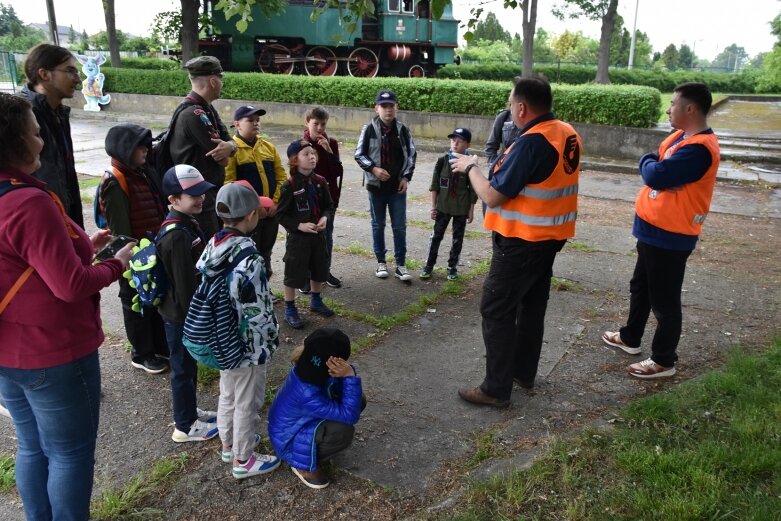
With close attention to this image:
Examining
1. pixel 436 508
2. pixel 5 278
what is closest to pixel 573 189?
pixel 436 508

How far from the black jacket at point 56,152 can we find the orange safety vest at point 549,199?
2.52m

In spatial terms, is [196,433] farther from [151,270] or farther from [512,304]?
[512,304]

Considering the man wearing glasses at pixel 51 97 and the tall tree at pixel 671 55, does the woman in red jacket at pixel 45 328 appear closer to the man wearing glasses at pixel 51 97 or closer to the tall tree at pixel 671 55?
the man wearing glasses at pixel 51 97

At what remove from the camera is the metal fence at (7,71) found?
25000mm

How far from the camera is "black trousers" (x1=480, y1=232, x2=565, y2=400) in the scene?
3.45 m

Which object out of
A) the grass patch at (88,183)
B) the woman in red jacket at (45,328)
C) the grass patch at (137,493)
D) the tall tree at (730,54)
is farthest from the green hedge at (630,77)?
the tall tree at (730,54)

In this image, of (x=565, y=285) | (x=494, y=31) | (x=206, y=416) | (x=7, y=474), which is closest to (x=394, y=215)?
(x=565, y=285)

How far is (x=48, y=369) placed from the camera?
2.23 metres

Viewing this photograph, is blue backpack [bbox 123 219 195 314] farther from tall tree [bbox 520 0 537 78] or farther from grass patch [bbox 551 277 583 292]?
tall tree [bbox 520 0 537 78]

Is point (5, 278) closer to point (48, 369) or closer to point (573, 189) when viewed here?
point (48, 369)

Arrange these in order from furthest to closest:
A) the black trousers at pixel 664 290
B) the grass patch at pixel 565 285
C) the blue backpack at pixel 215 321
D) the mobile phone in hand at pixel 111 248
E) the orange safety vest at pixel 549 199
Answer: the grass patch at pixel 565 285, the black trousers at pixel 664 290, the orange safety vest at pixel 549 199, the blue backpack at pixel 215 321, the mobile phone in hand at pixel 111 248

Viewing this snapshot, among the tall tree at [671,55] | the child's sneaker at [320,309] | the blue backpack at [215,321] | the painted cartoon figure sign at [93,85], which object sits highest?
the tall tree at [671,55]

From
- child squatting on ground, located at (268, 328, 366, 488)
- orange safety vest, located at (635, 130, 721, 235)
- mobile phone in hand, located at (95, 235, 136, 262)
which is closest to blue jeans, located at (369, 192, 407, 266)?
orange safety vest, located at (635, 130, 721, 235)

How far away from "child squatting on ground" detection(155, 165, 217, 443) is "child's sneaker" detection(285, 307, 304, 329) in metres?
1.50
